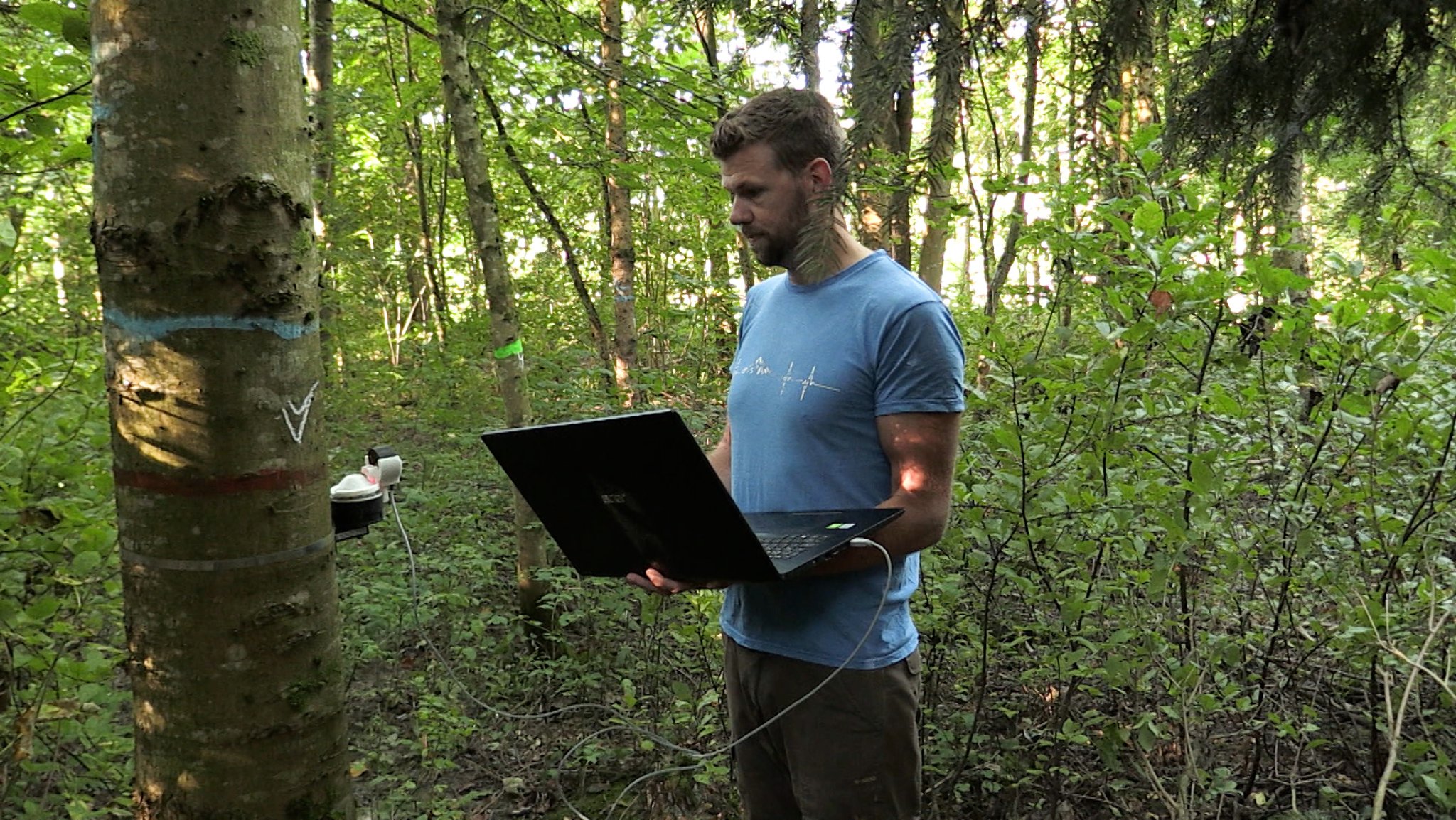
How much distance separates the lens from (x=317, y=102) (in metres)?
5.99

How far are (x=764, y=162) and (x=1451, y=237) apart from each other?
5.87 feet

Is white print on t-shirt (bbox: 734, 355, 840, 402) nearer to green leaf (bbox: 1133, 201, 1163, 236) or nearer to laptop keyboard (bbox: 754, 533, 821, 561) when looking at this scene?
laptop keyboard (bbox: 754, 533, 821, 561)

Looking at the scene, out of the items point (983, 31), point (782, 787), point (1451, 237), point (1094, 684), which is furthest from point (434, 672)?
point (1451, 237)

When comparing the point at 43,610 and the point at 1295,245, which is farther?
the point at 1295,245

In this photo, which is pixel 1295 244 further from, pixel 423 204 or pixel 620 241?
pixel 423 204

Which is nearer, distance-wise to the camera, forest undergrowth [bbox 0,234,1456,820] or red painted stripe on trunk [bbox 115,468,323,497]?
red painted stripe on trunk [bbox 115,468,323,497]

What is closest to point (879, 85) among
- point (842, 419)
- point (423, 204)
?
point (842, 419)

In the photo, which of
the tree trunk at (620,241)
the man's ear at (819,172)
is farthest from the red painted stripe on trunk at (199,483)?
the tree trunk at (620,241)

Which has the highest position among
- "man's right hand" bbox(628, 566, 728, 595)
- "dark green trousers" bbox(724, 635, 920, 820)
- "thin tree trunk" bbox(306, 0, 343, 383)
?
"thin tree trunk" bbox(306, 0, 343, 383)

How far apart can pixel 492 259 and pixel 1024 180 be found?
2704 mm

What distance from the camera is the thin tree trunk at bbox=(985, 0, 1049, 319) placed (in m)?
1.47

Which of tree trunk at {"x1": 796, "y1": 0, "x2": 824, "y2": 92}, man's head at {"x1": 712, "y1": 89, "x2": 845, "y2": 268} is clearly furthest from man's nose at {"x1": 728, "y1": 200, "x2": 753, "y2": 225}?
tree trunk at {"x1": 796, "y1": 0, "x2": 824, "y2": 92}

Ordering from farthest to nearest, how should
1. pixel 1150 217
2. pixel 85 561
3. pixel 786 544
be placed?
pixel 1150 217, pixel 85 561, pixel 786 544

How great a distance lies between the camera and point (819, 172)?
6.03ft
